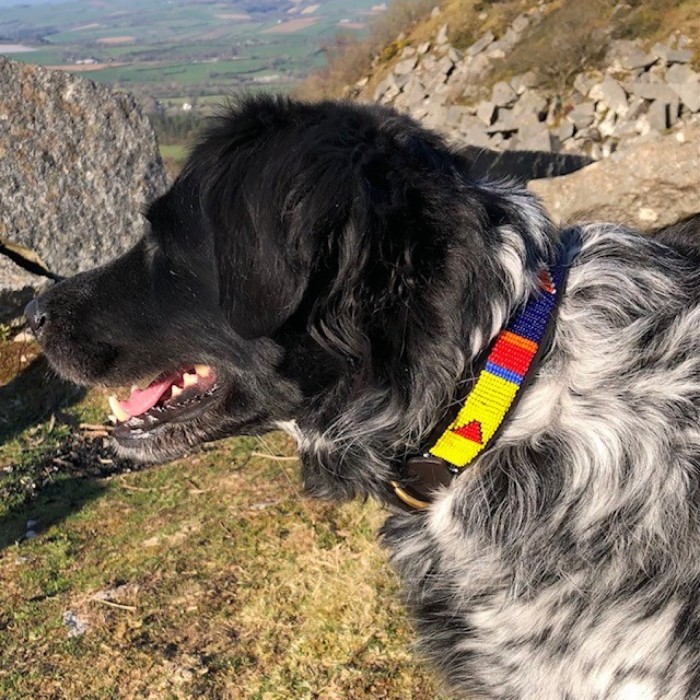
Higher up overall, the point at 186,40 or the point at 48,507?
the point at 186,40

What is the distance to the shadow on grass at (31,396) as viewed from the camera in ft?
18.2

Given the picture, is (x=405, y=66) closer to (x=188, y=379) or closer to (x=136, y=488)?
(x=136, y=488)

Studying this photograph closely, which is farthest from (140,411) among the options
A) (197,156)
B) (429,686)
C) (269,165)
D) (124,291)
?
(429,686)

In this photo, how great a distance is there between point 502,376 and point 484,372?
46 millimetres

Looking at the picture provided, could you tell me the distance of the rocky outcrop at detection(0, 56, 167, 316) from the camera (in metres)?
6.19

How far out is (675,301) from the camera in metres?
2.26

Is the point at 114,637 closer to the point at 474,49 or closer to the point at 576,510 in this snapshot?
the point at 576,510

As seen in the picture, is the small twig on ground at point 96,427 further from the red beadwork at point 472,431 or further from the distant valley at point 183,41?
the red beadwork at point 472,431

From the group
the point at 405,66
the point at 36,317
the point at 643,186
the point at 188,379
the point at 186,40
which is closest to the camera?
the point at 188,379

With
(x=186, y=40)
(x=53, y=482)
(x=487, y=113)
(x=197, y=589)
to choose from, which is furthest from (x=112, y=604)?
(x=186, y=40)

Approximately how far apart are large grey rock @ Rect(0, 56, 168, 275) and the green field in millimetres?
1164

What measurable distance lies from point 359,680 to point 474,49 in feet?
61.8

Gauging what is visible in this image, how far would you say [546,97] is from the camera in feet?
50.9

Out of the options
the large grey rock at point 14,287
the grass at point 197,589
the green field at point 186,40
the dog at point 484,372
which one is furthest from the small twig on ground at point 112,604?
the large grey rock at point 14,287
